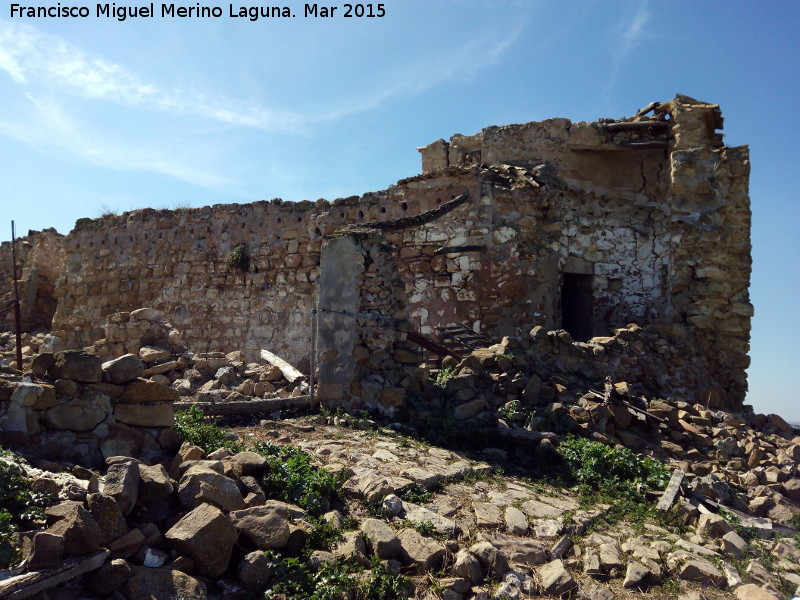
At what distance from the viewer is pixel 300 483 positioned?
431cm

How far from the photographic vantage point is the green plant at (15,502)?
2.85 meters

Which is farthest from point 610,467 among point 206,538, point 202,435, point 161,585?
point 161,585

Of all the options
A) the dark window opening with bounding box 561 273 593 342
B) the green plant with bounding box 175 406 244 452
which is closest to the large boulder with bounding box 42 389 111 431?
the green plant with bounding box 175 406 244 452

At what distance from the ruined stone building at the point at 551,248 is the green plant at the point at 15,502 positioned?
6.22 meters

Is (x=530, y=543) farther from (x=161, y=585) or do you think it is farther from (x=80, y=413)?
(x=80, y=413)

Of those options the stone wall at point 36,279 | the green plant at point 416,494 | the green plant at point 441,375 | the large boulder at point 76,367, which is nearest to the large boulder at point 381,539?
the green plant at point 416,494

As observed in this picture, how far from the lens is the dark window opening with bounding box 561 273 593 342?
1069cm

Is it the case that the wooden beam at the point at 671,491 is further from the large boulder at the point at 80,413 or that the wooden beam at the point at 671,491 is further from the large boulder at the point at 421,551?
the large boulder at the point at 80,413

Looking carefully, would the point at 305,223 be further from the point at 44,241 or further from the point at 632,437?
the point at 44,241

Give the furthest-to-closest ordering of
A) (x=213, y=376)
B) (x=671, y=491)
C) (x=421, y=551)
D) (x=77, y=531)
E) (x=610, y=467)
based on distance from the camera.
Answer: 1. (x=213, y=376)
2. (x=610, y=467)
3. (x=671, y=491)
4. (x=421, y=551)
5. (x=77, y=531)

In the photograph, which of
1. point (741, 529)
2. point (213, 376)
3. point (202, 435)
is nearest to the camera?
point (741, 529)

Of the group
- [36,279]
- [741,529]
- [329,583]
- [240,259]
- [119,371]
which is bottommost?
[741,529]

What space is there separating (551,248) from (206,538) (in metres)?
7.91

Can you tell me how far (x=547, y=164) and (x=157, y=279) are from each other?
25.5 feet
